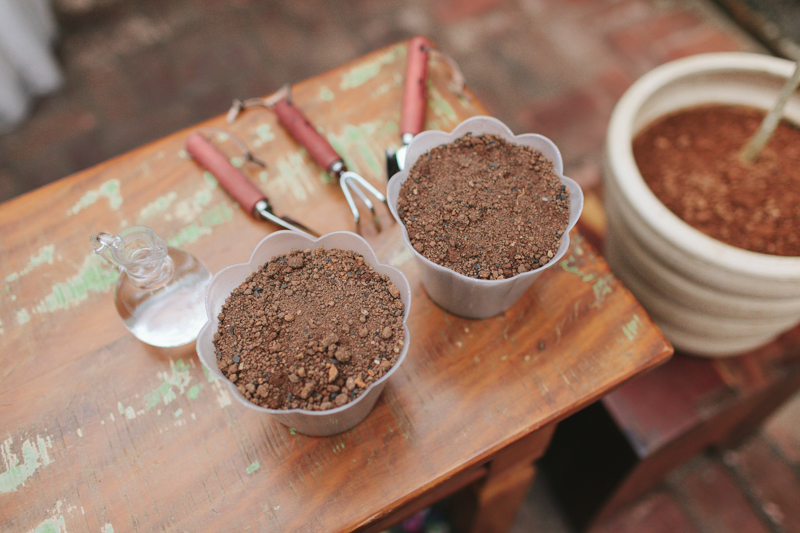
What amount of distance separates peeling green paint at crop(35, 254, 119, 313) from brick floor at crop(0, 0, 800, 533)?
36.8 inches

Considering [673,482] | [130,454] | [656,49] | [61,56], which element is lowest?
[673,482]

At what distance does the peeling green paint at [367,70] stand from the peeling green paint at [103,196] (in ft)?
1.10

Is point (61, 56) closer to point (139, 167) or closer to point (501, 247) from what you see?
point (139, 167)

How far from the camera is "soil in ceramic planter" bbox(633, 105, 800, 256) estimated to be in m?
0.72

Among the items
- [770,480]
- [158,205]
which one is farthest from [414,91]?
[770,480]

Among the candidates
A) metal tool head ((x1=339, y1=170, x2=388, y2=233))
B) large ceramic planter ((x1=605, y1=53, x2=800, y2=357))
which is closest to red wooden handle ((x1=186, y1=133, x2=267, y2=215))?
metal tool head ((x1=339, y1=170, x2=388, y2=233))

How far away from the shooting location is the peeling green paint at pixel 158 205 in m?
0.67

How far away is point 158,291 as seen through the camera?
1.93 ft

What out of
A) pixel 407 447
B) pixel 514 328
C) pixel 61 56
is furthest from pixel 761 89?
pixel 61 56

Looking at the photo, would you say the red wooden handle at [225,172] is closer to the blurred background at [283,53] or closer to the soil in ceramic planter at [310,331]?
the soil in ceramic planter at [310,331]

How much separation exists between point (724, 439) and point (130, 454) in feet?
3.71

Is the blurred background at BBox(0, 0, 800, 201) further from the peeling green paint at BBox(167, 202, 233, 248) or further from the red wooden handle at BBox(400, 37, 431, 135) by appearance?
the peeling green paint at BBox(167, 202, 233, 248)

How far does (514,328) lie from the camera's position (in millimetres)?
592

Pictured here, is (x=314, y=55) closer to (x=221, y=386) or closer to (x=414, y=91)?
(x=414, y=91)
